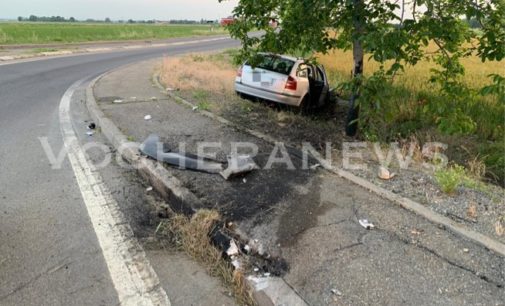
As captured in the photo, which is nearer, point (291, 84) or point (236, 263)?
point (236, 263)

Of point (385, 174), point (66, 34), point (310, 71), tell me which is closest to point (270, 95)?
point (310, 71)

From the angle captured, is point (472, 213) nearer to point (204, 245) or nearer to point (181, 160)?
point (204, 245)

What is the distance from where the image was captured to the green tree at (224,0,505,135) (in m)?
4.10

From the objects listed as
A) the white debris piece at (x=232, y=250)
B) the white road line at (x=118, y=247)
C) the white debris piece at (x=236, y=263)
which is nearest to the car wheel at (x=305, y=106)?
the white road line at (x=118, y=247)

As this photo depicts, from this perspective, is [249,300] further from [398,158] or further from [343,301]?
[398,158]

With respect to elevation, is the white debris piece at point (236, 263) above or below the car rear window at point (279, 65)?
below

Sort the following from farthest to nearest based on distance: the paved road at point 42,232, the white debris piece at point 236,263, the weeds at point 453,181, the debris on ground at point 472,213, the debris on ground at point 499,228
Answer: the weeds at point 453,181, the debris on ground at point 472,213, the debris on ground at point 499,228, the white debris piece at point 236,263, the paved road at point 42,232

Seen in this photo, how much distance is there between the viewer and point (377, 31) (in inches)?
161

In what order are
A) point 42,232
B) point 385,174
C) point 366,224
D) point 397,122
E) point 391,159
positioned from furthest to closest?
point 397,122 → point 391,159 → point 385,174 → point 366,224 → point 42,232

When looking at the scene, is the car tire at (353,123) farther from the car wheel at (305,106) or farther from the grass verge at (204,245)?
the grass verge at (204,245)

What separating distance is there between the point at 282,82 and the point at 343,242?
233 inches

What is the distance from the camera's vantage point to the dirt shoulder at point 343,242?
9.16 feet

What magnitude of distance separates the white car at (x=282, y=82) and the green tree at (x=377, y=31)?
2009 mm

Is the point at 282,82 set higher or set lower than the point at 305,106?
higher
